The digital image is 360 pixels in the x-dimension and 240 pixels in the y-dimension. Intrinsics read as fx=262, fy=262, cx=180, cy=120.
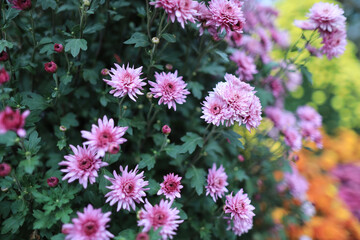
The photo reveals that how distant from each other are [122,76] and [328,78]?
5.10m

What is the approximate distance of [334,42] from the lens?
191 centimetres

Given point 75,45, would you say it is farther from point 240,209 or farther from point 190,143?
point 240,209

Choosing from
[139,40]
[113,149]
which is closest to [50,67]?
[139,40]

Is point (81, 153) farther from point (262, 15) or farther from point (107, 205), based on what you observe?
point (262, 15)

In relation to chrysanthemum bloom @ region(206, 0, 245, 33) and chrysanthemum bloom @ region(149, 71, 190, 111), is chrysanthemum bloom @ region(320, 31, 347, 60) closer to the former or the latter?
chrysanthemum bloom @ region(206, 0, 245, 33)

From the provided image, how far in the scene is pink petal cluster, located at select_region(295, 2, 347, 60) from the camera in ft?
5.83

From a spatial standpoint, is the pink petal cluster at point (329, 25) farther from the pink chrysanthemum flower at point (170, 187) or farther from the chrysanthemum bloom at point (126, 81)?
the pink chrysanthemum flower at point (170, 187)

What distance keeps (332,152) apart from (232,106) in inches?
167

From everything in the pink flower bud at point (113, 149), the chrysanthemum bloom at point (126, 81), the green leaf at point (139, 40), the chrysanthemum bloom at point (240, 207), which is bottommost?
the chrysanthemum bloom at point (240, 207)

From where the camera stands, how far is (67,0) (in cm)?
215

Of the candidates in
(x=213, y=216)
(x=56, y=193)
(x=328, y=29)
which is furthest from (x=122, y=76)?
(x=328, y=29)

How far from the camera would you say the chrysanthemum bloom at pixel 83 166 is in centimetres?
125

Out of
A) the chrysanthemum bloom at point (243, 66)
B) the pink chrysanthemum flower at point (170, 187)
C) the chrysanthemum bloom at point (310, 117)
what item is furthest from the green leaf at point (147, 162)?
the chrysanthemum bloom at point (310, 117)

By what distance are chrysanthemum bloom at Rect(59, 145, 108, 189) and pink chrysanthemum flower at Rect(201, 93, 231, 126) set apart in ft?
1.94
